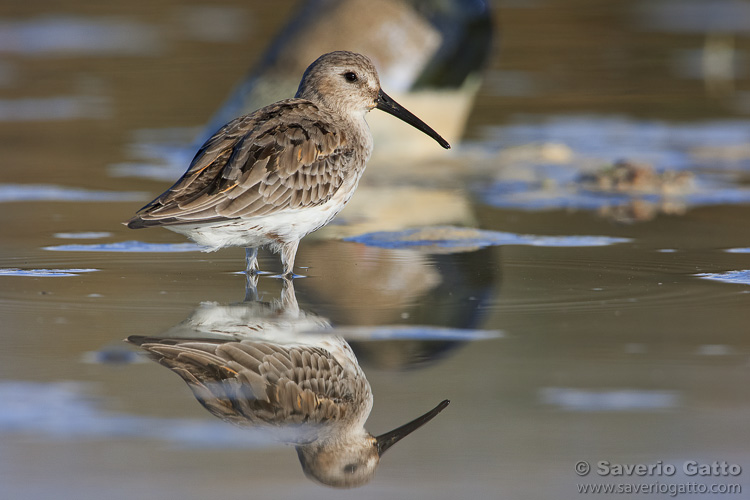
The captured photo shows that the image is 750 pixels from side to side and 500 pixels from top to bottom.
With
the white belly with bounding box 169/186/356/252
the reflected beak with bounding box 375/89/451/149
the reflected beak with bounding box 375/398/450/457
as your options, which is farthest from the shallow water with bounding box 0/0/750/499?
the reflected beak with bounding box 375/89/451/149

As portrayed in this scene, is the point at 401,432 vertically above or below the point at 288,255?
below

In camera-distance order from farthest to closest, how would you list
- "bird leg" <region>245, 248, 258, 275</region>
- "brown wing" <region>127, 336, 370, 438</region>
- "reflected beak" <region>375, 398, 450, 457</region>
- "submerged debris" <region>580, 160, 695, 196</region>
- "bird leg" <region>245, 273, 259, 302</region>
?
"submerged debris" <region>580, 160, 695, 196</region> < "bird leg" <region>245, 248, 258, 275</region> < "bird leg" <region>245, 273, 259, 302</region> < "brown wing" <region>127, 336, 370, 438</region> < "reflected beak" <region>375, 398, 450, 457</region>

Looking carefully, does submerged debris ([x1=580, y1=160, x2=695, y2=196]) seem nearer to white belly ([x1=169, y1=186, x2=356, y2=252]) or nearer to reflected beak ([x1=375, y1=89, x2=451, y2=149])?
reflected beak ([x1=375, y1=89, x2=451, y2=149])

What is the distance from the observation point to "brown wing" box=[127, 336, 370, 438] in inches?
165

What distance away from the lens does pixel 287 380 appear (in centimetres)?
449

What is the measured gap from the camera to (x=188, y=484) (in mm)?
3600

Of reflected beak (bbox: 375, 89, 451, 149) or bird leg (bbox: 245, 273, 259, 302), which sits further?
reflected beak (bbox: 375, 89, 451, 149)


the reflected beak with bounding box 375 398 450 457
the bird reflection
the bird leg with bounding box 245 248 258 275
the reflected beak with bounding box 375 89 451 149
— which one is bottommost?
the reflected beak with bounding box 375 398 450 457

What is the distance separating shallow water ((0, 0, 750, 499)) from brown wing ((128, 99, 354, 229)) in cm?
41

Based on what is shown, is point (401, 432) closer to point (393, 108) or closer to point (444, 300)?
point (444, 300)

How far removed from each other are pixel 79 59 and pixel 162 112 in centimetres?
377

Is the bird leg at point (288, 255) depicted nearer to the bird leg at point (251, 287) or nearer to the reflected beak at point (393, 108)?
the bird leg at point (251, 287)

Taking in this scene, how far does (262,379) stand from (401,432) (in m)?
0.69

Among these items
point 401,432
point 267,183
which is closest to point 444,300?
point 267,183
